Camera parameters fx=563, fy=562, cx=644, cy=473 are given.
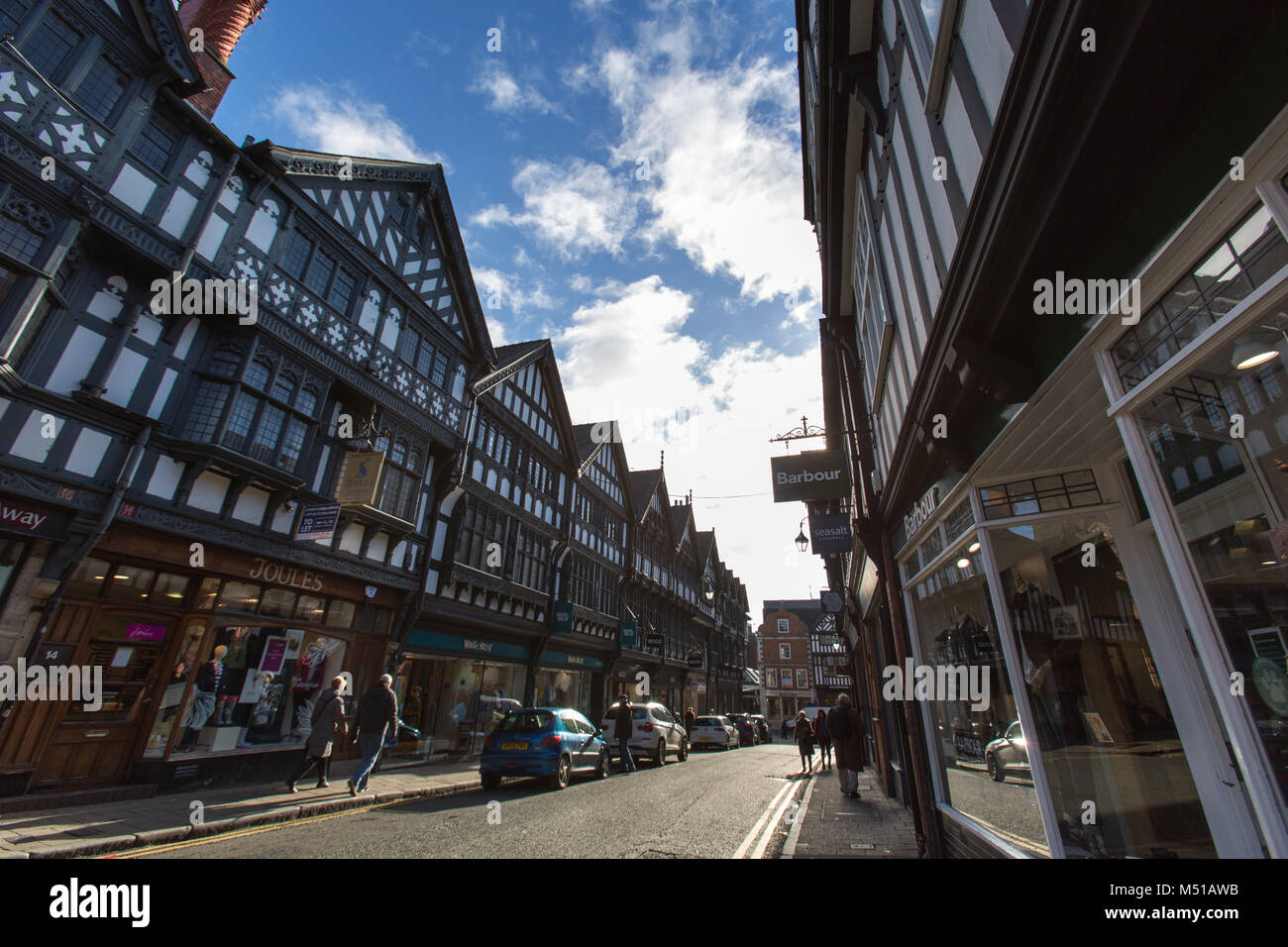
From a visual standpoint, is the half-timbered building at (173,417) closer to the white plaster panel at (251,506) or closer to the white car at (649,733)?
the white plaster panel at (251,506)

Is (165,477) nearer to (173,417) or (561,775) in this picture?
(173,417)

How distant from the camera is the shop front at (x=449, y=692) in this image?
14.6m

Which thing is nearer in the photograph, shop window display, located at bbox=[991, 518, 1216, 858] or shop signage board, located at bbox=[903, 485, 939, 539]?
shop window display, located at bbox=[991, 518, 1216, 858]

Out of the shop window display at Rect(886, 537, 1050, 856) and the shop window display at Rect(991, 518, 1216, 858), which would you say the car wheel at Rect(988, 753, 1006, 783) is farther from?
the shop window display at Rect(991, 518, 1216, 858)

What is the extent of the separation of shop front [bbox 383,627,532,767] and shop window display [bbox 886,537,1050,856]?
11609 mm

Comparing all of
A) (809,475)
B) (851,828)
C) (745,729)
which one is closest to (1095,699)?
(851,828)

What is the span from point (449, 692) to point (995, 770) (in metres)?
14.4

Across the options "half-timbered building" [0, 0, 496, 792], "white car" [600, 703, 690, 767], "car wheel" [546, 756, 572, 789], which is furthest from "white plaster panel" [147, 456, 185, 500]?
"white car" [600, 703, 690, 767]

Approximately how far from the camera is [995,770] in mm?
5137

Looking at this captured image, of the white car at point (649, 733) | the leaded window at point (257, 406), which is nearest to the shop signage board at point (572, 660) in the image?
the white car at point (649, 733)

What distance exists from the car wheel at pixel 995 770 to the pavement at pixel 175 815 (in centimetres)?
870

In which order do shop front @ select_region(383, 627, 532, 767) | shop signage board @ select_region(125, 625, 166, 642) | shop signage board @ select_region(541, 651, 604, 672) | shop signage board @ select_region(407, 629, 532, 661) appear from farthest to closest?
shop signage board @ select_region(541, 651, 604, 672) → shop signage board @ select_region(407, 629, 532, 661) → shop front @ select_region(383, 627, 532, 767) → shop signage board @ select_region(125, 625, 166, 642)

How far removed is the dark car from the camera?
3281 centimetres
